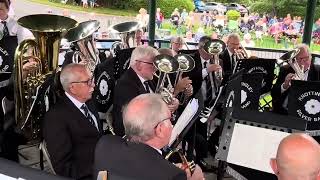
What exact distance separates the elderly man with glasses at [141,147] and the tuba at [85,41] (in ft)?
9.06

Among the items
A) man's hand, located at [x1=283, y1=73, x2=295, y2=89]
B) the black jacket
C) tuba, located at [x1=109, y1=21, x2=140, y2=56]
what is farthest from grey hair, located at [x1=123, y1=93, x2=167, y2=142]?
tuba, located at [x1=109, y1=21, x2=140, y2=56]

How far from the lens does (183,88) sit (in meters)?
4.94

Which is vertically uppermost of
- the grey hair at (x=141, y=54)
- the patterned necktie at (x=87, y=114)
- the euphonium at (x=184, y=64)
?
the grey hair at (x=141, y=54)

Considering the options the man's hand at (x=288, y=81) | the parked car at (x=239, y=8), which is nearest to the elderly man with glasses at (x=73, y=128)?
the man's hand at (x=288, y=81)

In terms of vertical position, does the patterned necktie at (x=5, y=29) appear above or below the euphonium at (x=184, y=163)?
above

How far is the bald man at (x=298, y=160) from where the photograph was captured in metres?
2.16

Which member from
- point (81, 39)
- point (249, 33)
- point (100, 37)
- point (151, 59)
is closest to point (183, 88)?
point (151, 59)

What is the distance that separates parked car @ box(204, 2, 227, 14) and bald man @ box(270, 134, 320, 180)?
779 centimetres

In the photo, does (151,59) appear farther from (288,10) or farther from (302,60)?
(288,10)

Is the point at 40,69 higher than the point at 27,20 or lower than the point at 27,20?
lower

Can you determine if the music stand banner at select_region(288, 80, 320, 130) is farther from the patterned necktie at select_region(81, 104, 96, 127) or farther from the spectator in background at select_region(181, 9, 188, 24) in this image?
the spectator in background at select_region(181, 9, 188, 24)

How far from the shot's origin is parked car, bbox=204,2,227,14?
978 centimetres

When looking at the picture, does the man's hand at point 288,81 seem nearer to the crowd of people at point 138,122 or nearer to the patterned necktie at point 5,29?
the crowd of people at point 138,122

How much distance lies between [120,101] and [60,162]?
3.48ft
